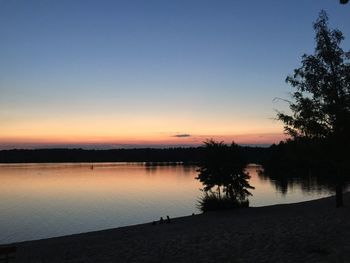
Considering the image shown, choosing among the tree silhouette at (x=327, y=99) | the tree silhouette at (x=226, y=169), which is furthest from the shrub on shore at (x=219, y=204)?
the tree silhouette at (x=327, y=99)

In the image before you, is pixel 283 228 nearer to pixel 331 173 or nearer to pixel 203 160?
pixel 331 173

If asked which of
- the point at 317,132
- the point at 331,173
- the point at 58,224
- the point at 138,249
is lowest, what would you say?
the point at 58,224

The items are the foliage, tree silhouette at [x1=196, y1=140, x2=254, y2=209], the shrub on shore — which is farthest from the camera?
tree silhouette at [x1=196, y1=140, x2=254, y2=209]

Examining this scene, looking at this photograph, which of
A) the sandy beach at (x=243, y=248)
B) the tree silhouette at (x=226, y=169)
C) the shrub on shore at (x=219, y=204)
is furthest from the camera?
the tree silhouette at (x=226, y=169)

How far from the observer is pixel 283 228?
18.9 m

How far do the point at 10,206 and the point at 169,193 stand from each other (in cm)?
2703

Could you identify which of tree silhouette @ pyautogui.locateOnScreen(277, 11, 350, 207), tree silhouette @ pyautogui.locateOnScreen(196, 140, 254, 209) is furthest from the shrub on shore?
tree silhouette @ pyautogui.locateOnScreen(277, 11, 350, 207)

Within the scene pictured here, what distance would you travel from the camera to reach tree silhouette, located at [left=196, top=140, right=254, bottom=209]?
40.3m

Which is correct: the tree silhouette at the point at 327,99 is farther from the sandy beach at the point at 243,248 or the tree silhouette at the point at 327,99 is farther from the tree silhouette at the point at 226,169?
the tree silhouette at the point at 226,169

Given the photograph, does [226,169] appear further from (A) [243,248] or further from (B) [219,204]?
(A) [243,248]

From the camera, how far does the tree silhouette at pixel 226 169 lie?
1586 inches

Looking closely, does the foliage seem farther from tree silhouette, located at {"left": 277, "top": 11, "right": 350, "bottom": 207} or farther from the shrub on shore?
the shrub on shore

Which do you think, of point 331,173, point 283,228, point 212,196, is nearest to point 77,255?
point 283,228

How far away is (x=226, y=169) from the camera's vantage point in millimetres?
40375
